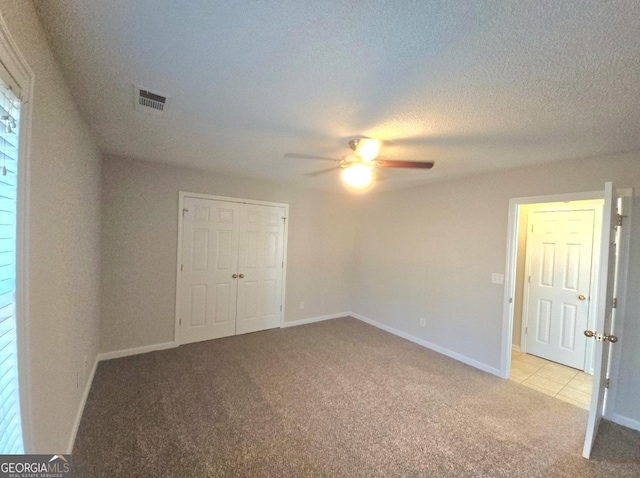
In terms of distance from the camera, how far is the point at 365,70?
1339mm

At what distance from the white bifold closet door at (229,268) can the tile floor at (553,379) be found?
11.0ft

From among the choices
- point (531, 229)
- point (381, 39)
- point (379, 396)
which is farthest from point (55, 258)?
point (531, 229)

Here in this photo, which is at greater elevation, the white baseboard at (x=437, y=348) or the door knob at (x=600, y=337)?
the door knob at (x=600, y=337)

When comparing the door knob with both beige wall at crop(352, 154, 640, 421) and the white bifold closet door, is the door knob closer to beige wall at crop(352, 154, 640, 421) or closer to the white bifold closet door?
beige wall at crop(352, 154, 640, 421)

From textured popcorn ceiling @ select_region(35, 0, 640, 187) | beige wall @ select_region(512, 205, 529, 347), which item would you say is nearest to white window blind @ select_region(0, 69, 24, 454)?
textured popcorn ceiling @ select_region(35, 0, 640, 187)

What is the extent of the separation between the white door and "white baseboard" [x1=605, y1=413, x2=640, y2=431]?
112cm

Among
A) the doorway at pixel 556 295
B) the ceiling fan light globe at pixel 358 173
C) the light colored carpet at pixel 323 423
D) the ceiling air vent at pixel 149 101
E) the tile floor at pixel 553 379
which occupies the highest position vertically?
the ceiling air vent at pixel 149 101

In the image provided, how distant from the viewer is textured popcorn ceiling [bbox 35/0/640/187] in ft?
3.33

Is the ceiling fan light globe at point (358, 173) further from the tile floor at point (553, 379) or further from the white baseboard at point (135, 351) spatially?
the white baseboard at point (135, 351)

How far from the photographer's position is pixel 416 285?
4027mm

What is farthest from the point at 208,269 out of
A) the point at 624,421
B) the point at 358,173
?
the point at 624,421

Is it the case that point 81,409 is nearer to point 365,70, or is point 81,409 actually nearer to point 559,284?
point 365,70

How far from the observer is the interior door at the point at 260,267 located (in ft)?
13.2

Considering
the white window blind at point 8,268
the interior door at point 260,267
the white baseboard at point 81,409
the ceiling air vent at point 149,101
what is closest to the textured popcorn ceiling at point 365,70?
the ceiling air vent at point 149,101
